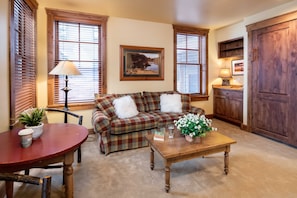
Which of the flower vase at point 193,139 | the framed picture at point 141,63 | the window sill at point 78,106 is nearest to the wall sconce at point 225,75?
the framed picture at point 141,63

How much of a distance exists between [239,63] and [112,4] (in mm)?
3320

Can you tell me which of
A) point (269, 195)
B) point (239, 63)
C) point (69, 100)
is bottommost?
point (269, 195)

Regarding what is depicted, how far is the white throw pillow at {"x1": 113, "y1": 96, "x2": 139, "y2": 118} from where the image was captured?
321cm

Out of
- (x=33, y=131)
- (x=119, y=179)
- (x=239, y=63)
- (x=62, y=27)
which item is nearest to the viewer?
(x=33, y=131)

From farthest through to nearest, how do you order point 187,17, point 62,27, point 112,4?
point 187,17, point 62,27, point 112,4

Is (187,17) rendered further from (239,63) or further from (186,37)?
(239,63)

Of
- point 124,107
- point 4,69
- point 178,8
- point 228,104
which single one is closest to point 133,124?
point 124,107

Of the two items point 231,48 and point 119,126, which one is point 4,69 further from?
point 231,48

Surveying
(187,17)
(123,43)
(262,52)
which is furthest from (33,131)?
(262,52)

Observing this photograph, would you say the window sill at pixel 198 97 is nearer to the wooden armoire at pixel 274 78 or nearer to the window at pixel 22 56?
the wooden armoire at pixel 274 78

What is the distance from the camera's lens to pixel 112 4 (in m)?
3.24

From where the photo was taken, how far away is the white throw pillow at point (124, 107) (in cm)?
321

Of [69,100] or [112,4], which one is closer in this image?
[112,4]

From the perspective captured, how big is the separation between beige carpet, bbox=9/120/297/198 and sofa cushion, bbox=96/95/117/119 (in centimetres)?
65
